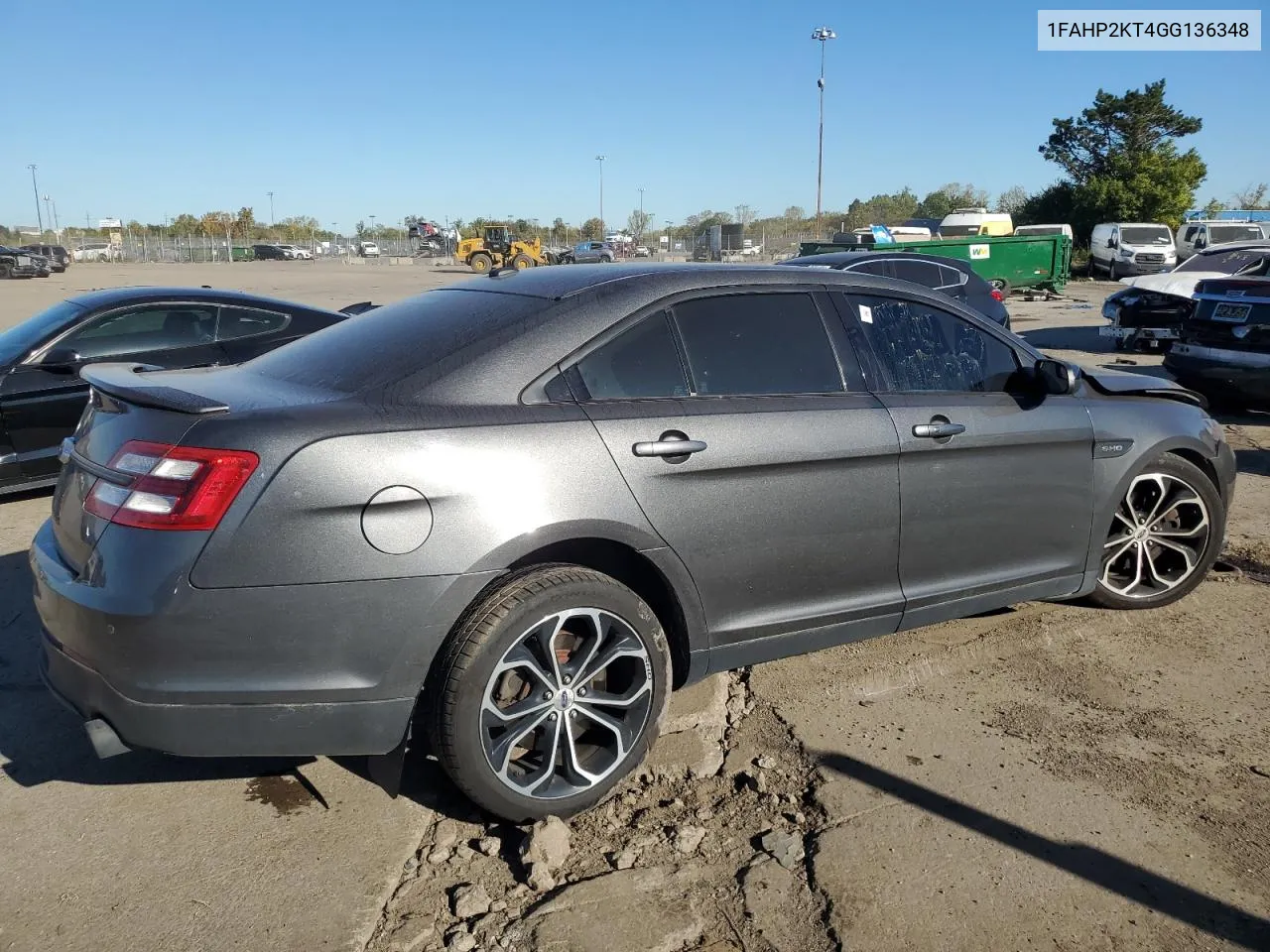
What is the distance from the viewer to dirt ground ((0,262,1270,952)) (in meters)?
2.55

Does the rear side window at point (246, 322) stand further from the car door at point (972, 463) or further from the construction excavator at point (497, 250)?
the construction excavator at point (497, 250)

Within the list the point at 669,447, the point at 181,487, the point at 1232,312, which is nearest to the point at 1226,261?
the point at 1232,312

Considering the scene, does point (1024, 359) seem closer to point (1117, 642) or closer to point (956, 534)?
point (956, 534)

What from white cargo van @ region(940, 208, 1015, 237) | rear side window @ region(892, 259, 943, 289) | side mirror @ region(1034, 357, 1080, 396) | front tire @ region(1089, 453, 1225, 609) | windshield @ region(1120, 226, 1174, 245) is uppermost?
white cargo van @ region(940, 208, 1015, 237)

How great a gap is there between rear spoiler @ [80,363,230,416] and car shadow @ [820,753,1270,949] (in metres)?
2.25

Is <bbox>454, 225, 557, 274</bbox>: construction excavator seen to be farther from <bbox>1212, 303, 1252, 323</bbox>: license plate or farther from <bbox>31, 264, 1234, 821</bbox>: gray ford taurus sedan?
<bbox>31, 264, 1234, 821</bbox>: gray ford taurus sedan

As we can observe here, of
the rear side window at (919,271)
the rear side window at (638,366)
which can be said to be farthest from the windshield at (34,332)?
the rear side window at (919,271)

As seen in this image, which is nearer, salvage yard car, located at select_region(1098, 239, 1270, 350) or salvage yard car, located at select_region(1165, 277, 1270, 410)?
salvage yard car, located at select_region(1165, 277, 1270, 410)

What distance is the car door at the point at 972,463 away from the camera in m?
3.70

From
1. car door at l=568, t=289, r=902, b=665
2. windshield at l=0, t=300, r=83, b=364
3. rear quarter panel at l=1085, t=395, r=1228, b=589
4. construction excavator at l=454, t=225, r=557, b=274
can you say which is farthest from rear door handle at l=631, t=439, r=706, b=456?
construction excavator at l=454, t=225, r=557, b=274

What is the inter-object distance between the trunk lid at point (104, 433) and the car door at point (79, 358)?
3756 mm

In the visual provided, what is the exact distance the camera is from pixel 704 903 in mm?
2654

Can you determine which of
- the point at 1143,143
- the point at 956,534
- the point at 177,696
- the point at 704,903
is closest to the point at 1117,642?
the point at 956,534

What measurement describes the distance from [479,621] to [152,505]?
2.97 ft
